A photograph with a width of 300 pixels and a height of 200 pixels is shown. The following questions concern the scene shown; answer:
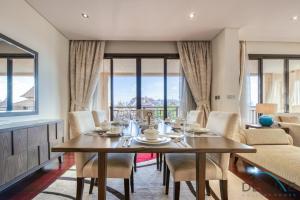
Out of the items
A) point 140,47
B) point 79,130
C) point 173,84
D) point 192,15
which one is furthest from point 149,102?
point 79,130

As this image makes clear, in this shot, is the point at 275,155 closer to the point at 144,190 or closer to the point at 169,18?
the point at 144,190

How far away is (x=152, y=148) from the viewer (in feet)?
4.36

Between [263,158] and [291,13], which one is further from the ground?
[291,13]

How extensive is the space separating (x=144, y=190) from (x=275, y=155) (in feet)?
5.39

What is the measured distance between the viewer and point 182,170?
1.75 m

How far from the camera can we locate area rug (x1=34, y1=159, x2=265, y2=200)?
2152 mm

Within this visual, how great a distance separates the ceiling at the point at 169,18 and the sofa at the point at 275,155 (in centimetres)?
198

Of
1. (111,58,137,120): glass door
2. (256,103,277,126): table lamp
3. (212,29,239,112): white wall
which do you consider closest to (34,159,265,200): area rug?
(256,103,277,126): table lamp

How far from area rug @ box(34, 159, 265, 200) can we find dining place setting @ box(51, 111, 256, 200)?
13cm

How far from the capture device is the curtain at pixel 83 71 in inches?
184

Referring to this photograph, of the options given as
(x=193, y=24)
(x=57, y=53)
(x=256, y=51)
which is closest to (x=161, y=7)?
(x=193, y=24)

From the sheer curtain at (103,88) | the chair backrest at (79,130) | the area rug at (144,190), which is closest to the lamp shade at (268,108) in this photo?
the area rug at (144,190)

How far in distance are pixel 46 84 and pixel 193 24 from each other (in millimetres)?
2940

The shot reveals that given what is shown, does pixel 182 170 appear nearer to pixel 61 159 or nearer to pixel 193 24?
pixel 61 159
